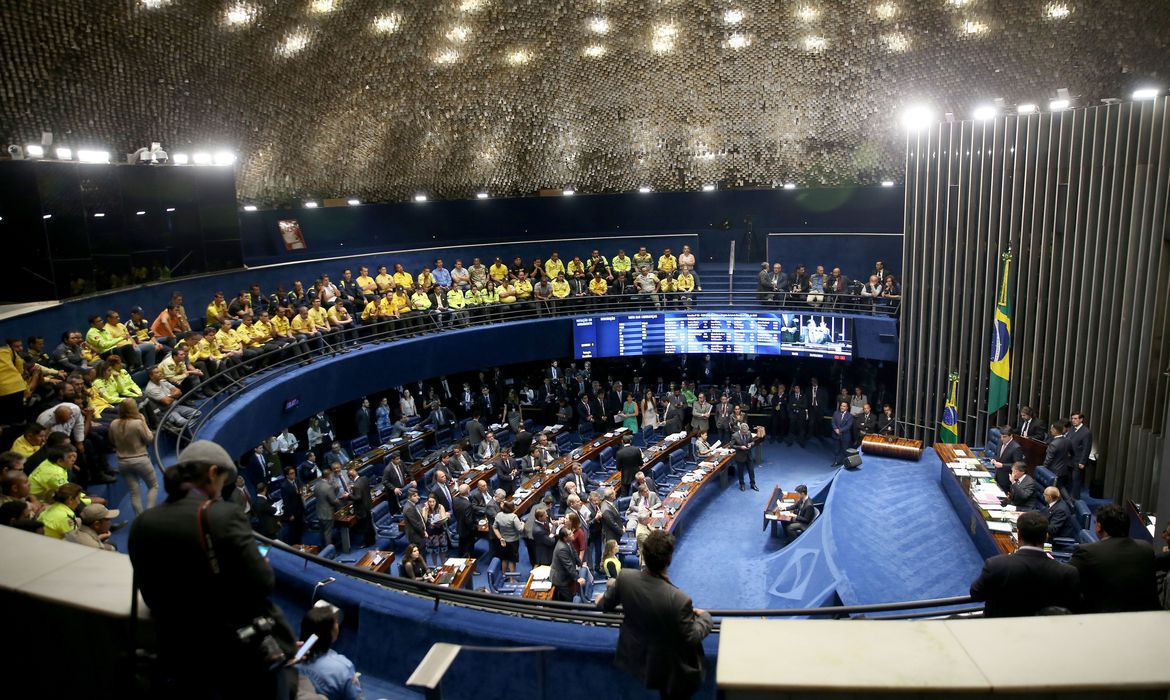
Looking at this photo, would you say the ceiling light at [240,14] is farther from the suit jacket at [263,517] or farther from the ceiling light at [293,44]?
the suit jacket at [263,517]

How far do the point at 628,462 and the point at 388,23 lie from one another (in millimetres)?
11591

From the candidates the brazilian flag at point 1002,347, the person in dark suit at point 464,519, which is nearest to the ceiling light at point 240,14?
the person in dark suit at point 464,519

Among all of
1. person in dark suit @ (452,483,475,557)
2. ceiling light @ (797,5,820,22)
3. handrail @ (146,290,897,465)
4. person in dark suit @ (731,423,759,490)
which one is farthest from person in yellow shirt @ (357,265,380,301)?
ceiling light @ (797,5,820,22)

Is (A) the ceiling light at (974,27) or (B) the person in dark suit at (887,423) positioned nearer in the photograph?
(B) the person in dark suit at (887,423)

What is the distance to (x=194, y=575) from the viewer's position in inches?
116

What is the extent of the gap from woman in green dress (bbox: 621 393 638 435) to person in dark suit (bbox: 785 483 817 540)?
19.4 ft

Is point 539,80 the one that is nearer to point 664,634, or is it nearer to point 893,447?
point 893,447

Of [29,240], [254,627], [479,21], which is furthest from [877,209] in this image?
[254,627]

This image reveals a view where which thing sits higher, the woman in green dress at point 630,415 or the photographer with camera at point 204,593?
the photographer with camera at point 204,593

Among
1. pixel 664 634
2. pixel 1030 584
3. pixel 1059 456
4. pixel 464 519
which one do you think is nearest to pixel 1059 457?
pixel 1059 456

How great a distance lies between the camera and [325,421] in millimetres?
16531

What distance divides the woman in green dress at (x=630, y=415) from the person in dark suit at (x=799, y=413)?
381 cm

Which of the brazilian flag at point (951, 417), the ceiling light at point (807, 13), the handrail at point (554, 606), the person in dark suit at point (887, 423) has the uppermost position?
the ceiling light at point (807, 13)

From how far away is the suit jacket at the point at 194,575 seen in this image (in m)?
2.93
